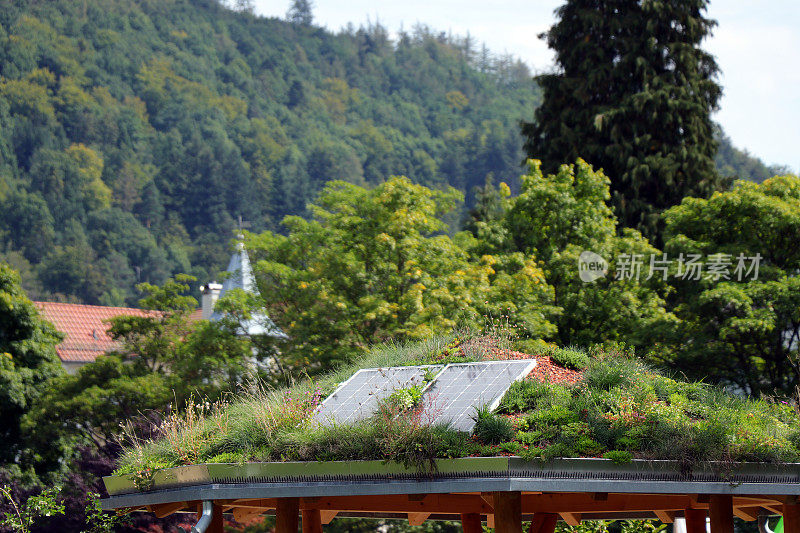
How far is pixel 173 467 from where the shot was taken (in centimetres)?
984

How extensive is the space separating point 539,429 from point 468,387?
1.57 meters

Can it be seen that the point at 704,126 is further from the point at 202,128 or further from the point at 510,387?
the point at 202,128

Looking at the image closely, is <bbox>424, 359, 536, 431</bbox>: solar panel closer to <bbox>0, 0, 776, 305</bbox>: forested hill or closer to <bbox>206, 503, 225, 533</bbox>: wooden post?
<bbox>206, 503, 225, 533</bbox>: wooden post

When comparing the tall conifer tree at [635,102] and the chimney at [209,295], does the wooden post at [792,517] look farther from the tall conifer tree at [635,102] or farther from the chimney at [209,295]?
the chimney at [209,295]

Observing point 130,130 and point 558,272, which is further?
point 130,130

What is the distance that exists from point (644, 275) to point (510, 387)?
1582 cm

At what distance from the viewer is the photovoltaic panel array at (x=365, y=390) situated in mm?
10023

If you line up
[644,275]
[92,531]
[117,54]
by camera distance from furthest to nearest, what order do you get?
1. [117,54]
2. [644,275]
3. [92,531]

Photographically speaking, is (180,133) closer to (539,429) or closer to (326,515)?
(326,515)

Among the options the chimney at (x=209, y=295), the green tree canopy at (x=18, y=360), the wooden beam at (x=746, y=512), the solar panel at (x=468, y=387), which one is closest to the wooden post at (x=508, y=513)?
the solar panel at (x=468, y=387)

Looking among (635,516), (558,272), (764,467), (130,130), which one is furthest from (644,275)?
(130,130)

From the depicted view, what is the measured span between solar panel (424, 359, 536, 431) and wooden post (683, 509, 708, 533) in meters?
2.82

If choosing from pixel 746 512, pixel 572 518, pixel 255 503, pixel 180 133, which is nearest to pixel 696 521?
pixel 572 518

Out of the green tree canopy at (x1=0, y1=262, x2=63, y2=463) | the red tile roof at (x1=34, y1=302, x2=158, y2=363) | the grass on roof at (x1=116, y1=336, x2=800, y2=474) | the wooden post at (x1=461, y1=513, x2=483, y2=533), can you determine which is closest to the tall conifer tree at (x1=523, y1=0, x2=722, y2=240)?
the green tree canopy at (x1=0, y1=262, x2=63, y2=463)
